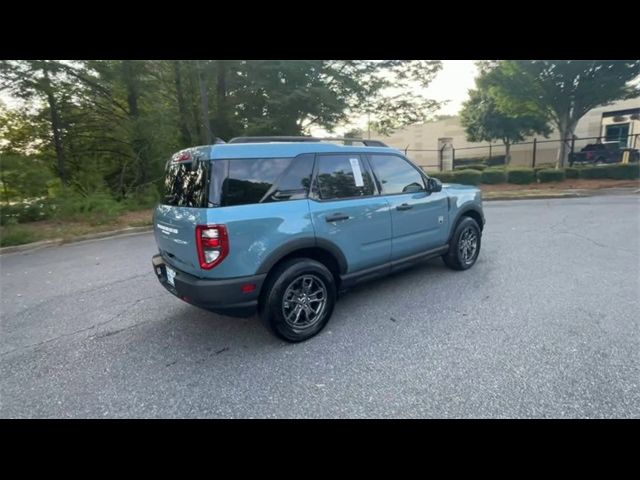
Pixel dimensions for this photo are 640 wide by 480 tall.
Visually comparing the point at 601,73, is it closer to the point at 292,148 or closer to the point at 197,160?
the point at 292,148

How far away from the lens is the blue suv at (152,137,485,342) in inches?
104

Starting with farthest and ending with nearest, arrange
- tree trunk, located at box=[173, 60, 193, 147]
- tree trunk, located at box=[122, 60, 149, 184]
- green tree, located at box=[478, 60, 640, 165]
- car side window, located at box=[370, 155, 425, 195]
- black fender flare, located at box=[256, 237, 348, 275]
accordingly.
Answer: green tree, located at box=[478, 60, 640, 165]
tree trunk, located at box=[173, 60, 193, 147]
tree trunk, located at box=[122, 60, 149, 184]
car side window, located at box=[370, 155, 425, 195]
black fender flare, located at box=[256, 237, 348, 275]

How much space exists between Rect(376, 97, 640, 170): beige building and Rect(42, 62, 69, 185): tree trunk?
14.5m

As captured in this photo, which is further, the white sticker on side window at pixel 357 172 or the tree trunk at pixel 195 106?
the tree trunk at pixel 195 106

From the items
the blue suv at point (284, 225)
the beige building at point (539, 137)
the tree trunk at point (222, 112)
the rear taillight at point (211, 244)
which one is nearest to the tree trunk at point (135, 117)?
the tree trunk at point (222, 112)

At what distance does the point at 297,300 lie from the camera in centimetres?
303

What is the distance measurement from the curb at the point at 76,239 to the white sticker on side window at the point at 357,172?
7017 millimetres

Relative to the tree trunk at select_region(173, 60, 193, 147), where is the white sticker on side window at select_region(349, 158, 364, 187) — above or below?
below

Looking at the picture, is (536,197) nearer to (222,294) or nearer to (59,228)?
(222,294)

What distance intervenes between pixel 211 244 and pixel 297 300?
967 mm

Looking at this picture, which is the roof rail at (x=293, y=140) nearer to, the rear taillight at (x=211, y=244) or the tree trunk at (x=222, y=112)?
the rear taillight at (x=211, y=244)

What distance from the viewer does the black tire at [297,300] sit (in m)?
2.87

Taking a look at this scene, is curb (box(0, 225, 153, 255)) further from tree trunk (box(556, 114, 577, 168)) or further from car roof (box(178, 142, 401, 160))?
tree trunk (box(556, 114, 577, 168))

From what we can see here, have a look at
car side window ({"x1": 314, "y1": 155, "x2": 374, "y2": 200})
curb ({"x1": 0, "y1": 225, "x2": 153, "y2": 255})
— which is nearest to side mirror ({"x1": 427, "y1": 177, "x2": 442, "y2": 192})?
Result: car side window ({"x1": 314, "y1": 155, "x2": 374, "y2": 200})
